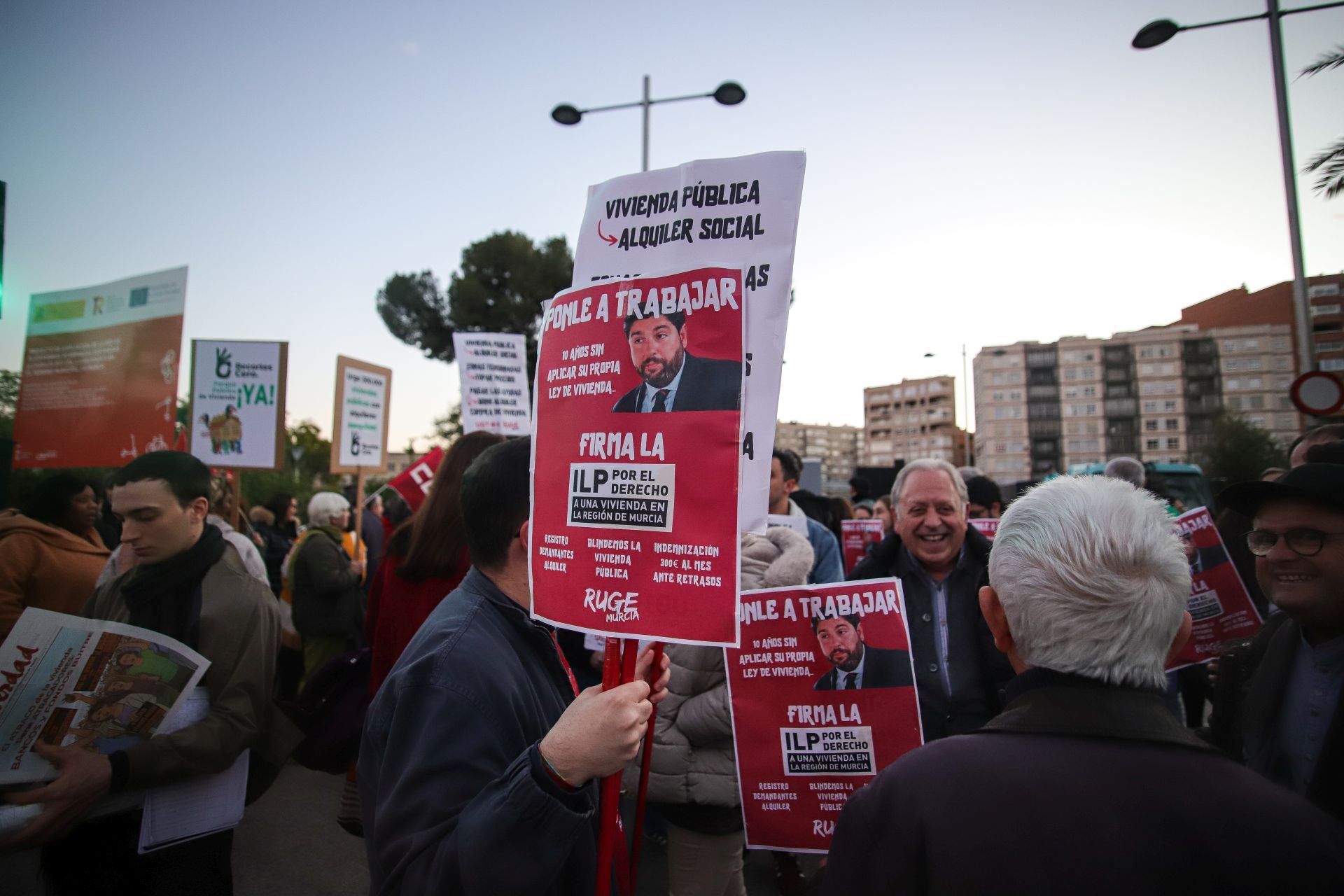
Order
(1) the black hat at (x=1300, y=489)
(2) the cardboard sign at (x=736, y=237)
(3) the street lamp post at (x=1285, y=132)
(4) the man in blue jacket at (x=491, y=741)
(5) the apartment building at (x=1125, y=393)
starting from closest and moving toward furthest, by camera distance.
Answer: (4) the man in blue jacket at (x=491, y=741)
(2) the cardboard sign at (x=736, y=237)
(1) the black hat at (x=1300, y=489)
(3) the street lamp post at (x=1285, y=132)
(5) the apartment building at (x=1125, y=393)

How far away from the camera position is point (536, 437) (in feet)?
5.17

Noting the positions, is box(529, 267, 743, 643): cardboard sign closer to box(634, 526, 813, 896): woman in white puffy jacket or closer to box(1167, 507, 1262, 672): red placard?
box(634, 526, 813, 896): woman in white puffy jacket

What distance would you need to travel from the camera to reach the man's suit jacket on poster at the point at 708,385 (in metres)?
1.35

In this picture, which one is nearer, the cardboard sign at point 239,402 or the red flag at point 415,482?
the red flag at point 415,482

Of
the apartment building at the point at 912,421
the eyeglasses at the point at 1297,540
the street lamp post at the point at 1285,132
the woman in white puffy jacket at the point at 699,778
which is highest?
the apartment building at the point at 912,421

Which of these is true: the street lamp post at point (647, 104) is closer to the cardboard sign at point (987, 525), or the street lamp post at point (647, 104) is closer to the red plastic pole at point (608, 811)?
the cardboard sign at point (987, 525)

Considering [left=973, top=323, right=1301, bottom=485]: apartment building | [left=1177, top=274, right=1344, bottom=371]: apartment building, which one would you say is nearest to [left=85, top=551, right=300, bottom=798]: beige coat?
[left=1177, top=274, right=1344, bottom=371]: apartment building

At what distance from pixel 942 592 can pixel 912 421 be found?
5973 inches

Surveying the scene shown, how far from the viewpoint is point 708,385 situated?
1369 millimetres

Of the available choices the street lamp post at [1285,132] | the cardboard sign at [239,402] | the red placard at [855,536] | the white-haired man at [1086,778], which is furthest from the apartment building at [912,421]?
the white-haired man at [1086,778]

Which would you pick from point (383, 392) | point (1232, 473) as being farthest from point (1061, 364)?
point (383, 392)

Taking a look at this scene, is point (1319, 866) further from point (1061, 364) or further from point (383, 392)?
point (1061, 364)

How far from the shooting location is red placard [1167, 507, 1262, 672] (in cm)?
362

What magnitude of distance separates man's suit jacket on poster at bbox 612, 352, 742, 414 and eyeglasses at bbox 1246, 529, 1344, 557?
6.12 ft
